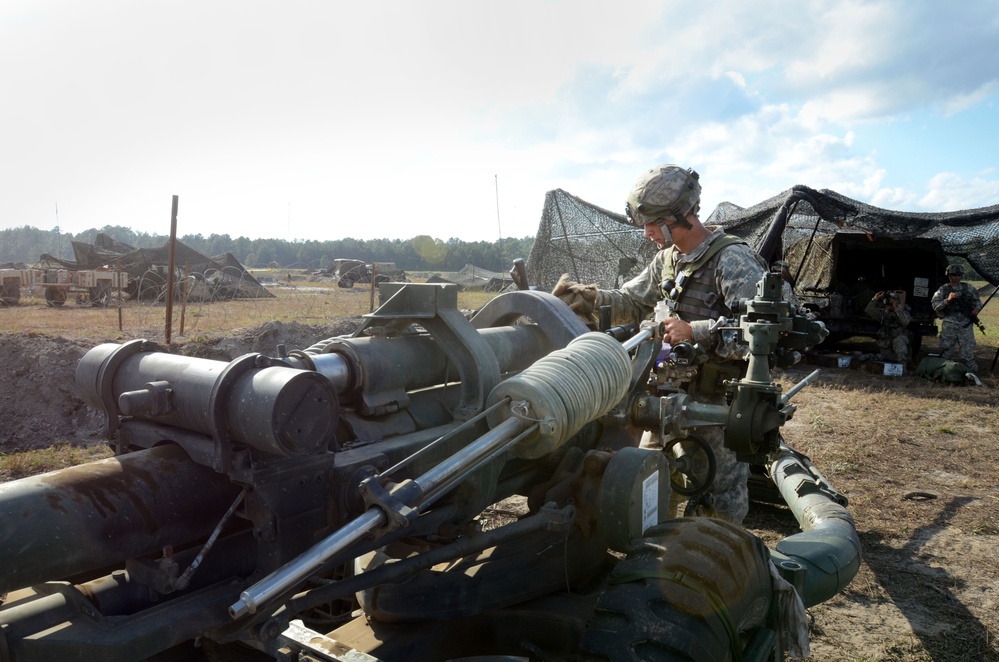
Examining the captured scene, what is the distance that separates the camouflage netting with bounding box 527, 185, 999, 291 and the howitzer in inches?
461

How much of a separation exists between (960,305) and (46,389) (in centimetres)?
1622

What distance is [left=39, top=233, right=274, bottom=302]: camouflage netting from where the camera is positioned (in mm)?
27359

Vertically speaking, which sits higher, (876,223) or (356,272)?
(876,223)

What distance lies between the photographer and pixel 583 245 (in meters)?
16.0

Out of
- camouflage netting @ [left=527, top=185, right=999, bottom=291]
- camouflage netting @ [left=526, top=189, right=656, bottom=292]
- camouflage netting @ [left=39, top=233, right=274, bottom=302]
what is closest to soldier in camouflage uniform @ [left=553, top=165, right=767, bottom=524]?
camouflage netting @ [left=527, top=185, right=999, bottom=291]

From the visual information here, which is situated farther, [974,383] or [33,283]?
[33,283]

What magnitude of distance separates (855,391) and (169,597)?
12577mm

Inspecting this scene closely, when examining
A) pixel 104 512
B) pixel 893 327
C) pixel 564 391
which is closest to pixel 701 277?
pixel 564 391

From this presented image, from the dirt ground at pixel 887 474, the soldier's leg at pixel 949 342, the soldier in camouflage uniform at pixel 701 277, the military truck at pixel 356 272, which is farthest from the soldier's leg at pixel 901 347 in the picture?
the military truck at pixel 356 272

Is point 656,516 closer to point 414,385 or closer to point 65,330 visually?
point 414,385

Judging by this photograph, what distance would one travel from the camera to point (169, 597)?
2053 millimetres

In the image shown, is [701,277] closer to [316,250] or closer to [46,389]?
[46,389]

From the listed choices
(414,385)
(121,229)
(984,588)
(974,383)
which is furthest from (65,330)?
(121,229)

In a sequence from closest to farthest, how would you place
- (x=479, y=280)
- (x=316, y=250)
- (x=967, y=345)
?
(x=967, y=345) < (x=479, y=280) < (x=316, y=250)
